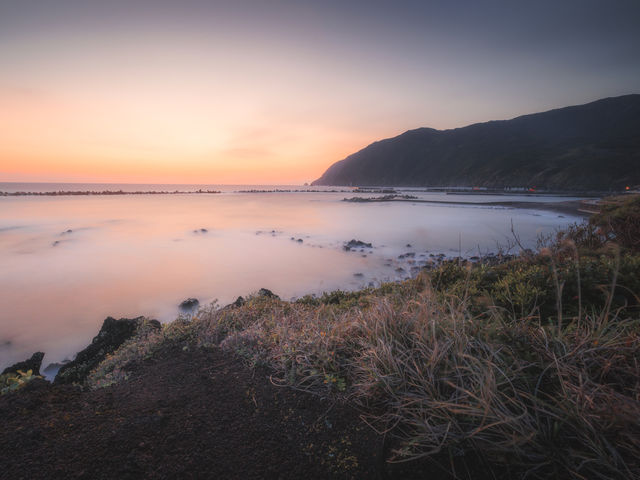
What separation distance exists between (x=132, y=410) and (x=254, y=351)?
1.28m

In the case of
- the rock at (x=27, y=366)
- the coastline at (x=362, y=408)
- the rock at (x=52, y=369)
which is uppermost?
the coastline at (x=362, y=408)

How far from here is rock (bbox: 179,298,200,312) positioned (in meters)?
8.92

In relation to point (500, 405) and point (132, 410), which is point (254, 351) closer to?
point (132, 410)

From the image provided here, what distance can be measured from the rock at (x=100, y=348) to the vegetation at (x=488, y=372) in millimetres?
1141

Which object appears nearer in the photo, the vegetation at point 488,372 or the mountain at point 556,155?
the vegetation at point 488,372

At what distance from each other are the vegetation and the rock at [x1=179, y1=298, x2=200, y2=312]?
4.89 meters

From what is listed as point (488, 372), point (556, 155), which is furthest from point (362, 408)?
point (556, 155)

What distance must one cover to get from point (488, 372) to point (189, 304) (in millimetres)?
8995

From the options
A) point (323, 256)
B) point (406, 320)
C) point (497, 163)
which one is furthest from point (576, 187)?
point (406, 320)

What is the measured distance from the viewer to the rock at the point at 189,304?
29.3 feet

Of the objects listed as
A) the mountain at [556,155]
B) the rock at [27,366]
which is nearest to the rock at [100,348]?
the rock at [27,366]

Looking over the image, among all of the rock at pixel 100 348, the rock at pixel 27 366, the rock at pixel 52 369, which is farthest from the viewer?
the rock at pixel 52 369

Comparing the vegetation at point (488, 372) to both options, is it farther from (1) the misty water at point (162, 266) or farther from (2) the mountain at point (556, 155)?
(2) the mountain at point (556, 155)

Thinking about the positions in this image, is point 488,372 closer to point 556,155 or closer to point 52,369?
point 52,369
